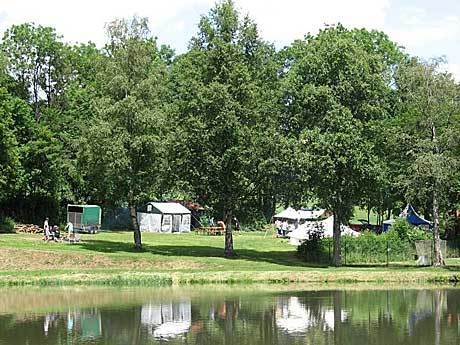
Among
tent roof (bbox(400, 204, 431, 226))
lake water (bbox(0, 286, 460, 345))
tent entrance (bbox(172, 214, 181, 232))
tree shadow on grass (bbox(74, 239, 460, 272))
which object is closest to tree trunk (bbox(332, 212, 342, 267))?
tree shadow on grass (bbox(74, 239, 460, 272))

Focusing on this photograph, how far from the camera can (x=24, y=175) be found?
66.4 meters

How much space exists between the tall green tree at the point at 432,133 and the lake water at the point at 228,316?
8.80m

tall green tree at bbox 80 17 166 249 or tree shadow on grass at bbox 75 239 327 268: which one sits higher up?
tall green tree at bbox 80 17 166 249

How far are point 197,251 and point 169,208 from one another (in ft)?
92.1

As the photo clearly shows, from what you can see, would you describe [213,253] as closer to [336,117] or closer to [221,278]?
[221,278]

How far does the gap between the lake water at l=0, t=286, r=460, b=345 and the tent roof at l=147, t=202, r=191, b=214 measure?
41626 millimetres

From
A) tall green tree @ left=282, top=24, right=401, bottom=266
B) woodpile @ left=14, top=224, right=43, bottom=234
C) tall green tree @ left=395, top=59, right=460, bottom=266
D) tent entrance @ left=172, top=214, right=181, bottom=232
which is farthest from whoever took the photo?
tent entrance @ left=172, top=214, right=181, bottom=232

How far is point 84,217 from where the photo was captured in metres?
67.6

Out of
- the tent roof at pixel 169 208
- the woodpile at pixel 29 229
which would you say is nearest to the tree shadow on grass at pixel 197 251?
the woodpile at pixel 29 229

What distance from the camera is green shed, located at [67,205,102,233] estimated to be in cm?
6750

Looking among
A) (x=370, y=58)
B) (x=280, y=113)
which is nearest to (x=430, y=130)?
(x=370, y=58)

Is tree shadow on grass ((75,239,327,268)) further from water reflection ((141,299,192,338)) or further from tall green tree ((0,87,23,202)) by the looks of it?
water reflection ((141,299,192,338))

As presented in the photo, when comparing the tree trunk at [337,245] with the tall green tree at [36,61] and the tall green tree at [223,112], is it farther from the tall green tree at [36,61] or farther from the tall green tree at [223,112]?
the tall green tree at [36,61]

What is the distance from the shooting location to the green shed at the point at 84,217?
67.5 m
